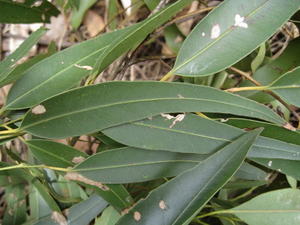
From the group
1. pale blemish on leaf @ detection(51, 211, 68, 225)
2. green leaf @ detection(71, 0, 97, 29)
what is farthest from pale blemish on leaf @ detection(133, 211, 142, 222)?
green leaf @ detection(71, 0, 97, 29)

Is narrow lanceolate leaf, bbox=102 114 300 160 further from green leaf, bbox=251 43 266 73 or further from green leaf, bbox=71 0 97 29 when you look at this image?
green leaf, bbox=71 0 97 29

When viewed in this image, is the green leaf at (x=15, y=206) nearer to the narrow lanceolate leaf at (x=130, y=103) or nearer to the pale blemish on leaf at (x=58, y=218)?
the pale blemish on leaf at (x=58, y=218)

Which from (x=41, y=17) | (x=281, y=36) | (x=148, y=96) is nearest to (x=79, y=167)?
(x=148, y=96)

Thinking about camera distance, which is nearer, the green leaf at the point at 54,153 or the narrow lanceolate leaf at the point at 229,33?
the narrow lanceolate leaf at the point at 229,33

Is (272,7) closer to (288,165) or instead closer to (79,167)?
(288,165)

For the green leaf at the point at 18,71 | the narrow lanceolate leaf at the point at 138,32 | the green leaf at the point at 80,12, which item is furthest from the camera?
the green leaf at the point at 80,12

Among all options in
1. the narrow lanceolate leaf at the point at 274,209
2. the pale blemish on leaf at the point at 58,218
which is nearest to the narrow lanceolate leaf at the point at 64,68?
the pale blemish on leaf at the point at 58,218

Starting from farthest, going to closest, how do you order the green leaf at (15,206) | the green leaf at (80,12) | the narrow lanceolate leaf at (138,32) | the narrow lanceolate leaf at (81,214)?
the green leaf at (80,12) → the green leaf at (15,206) → the narrow lanceolate leaf at (81,214) → the narrow lanceolate leaf at (138,32)

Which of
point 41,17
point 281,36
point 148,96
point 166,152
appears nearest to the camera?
point 148,96
